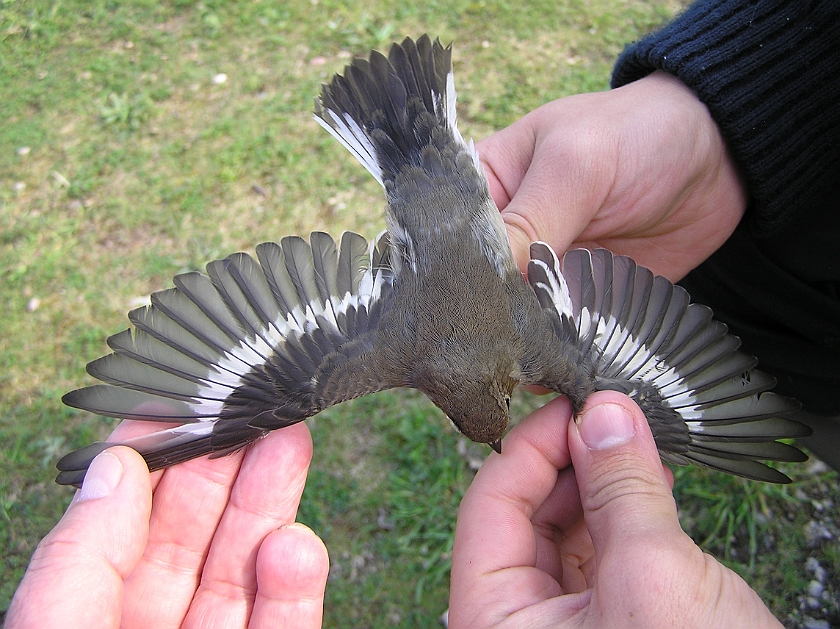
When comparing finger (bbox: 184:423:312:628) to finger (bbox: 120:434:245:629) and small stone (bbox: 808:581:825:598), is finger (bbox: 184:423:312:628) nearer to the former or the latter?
finger (bbox: 120:434:245:629)

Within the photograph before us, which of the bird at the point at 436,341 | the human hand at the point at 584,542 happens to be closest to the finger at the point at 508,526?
the human hand at the point at 584,542

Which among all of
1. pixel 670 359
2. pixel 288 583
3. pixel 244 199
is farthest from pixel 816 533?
pixel 244 199

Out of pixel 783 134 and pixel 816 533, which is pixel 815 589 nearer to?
pixel 816 533

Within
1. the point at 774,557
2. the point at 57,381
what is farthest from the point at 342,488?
the point at 774,557

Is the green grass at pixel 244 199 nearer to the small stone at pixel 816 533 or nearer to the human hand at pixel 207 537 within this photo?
the small stone at pixel 816 533

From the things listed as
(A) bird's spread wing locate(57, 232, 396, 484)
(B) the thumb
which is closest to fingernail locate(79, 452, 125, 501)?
(A) bird's spread wing locate(57, 232, 396, 484)

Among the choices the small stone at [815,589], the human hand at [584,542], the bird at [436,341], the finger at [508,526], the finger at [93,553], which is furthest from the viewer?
the small stone at [815,589]
